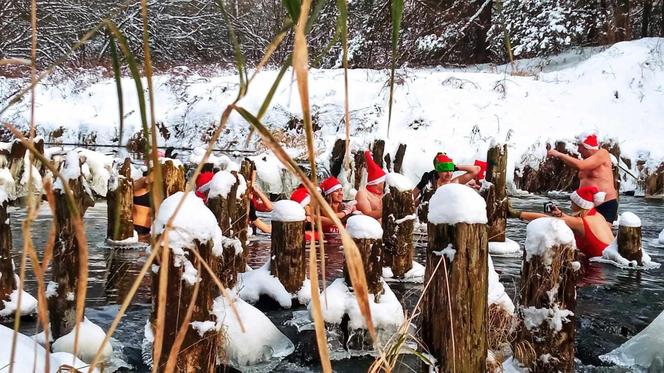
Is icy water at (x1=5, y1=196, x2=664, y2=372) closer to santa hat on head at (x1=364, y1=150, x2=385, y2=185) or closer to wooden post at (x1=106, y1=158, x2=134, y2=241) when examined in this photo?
wooden post at (x1=106, y1=158, x2=134, y2=241)

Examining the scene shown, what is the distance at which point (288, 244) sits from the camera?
4984 mm

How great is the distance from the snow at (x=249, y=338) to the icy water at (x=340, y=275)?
0.34ft

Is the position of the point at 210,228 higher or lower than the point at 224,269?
higher

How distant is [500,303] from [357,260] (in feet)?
12.1

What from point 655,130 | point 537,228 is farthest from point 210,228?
point 655,130

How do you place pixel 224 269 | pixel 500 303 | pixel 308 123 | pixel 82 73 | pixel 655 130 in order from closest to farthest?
pixel 308 123, pixel 500 303, pixel 224 269, pixel 655 130, pixel 82 73

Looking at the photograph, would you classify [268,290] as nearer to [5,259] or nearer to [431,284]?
[5,259]

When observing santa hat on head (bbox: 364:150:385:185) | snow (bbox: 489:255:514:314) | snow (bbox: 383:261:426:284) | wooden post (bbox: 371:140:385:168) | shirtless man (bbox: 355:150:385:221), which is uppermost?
wooden post (bbox: 371:140:385:168)

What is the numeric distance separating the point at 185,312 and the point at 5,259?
2.13 m

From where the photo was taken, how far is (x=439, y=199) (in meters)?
2.77

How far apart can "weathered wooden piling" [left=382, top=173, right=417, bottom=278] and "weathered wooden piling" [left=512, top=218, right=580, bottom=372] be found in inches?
85.9

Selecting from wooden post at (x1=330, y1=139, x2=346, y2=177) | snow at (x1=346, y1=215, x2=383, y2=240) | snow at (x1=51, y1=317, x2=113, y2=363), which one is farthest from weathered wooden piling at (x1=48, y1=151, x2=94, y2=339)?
wooden post at (x1=330, y1=139, x2=346, y2=177)

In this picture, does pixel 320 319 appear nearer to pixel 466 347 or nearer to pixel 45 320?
pixel 45 320

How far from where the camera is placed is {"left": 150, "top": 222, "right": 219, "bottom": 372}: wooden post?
8.45 feet
